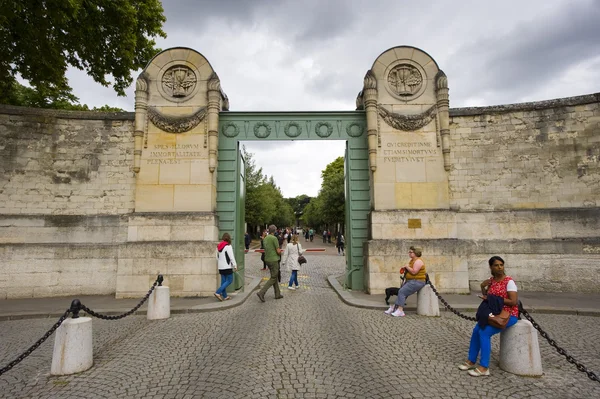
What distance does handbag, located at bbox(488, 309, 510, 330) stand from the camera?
3.90 metres

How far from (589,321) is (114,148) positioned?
11757 mm

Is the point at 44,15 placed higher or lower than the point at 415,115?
higher

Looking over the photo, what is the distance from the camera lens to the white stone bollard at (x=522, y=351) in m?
3.96

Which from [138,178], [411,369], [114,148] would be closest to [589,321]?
[411,369]

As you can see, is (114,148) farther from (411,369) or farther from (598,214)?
(598,214)

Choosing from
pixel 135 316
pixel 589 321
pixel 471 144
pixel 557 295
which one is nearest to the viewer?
pixel 589 321

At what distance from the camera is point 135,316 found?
7.06 metres

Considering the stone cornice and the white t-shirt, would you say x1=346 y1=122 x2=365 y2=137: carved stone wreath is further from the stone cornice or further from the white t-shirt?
the white t-shirt

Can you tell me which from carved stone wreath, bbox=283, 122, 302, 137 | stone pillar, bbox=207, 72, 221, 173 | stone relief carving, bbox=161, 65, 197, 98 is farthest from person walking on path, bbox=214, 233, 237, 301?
stone relief carving, bbox=161, 65, 197, 98

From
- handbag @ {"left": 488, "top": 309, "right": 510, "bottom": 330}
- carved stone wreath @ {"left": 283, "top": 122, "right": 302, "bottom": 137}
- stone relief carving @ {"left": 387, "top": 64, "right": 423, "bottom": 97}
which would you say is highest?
stone relief carving @ {"left": 387, "top": 64, "right": 423, "bottom": 97}

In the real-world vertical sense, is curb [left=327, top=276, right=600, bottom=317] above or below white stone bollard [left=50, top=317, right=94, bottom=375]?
below

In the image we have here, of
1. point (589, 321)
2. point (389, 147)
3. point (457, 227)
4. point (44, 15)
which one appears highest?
point (44, 15)

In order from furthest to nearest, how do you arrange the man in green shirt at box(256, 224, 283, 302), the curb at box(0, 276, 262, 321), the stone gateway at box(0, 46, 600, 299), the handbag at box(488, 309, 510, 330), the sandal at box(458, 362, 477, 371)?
the stone gateway at box(0, 46, 600, 299) < the man in green shirt at box(256, 224, 283, 302) < the curb at box(0, 276, 262, 321) < the sandal at box(458, 362, 477, 371) < the handbag at box(488, 309, 510, 330)

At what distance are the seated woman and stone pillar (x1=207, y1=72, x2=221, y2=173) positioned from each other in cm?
740
